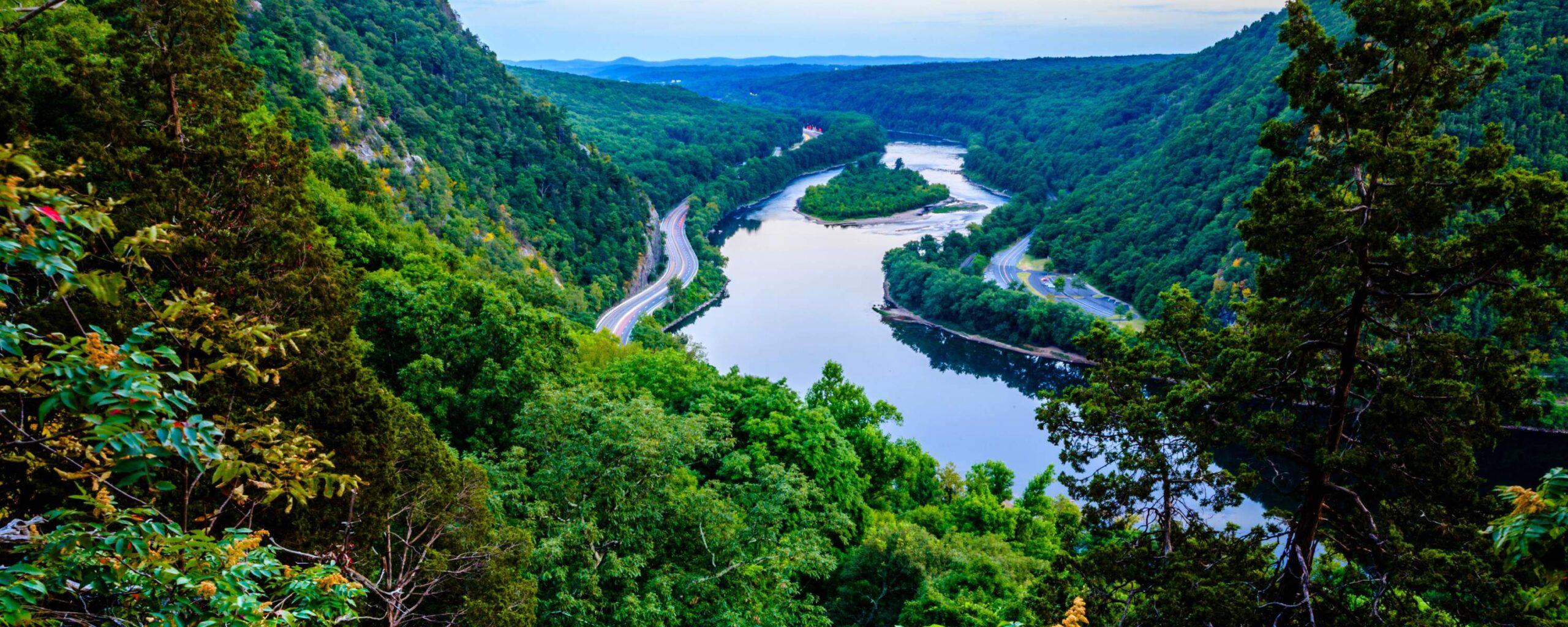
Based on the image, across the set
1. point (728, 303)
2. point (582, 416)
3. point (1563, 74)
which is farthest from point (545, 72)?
point (582, 416)

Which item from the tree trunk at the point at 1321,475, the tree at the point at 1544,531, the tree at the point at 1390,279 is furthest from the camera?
the tree trunk at the point at 1321,475

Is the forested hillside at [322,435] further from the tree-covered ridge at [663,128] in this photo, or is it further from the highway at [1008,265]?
the tree-covered ridge at [663,128]

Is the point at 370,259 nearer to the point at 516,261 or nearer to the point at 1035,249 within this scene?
the point at 516,261

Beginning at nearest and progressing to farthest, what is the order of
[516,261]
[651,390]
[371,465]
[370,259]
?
1. [371,465]
2. [651,390]
3. [370,259]
4. [516,261]

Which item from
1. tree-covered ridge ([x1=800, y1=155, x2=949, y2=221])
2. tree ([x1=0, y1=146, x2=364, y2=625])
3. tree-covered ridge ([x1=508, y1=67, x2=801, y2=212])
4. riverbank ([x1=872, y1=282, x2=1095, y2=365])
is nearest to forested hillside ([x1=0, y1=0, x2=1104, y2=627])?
tree ([x1=0, y1=146, x2=364, y2=625])

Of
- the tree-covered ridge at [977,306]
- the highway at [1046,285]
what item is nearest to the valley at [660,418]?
the tree-covered ridge at [977,306]

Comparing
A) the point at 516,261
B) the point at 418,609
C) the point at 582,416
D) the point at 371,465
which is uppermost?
the point at 371,465
